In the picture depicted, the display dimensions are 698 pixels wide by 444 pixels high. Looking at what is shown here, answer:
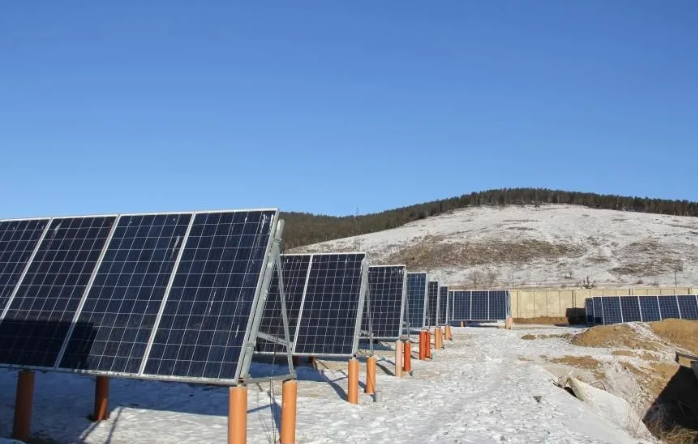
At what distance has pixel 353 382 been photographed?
16.5 meters

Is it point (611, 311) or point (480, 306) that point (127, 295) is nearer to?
point (611, 311)

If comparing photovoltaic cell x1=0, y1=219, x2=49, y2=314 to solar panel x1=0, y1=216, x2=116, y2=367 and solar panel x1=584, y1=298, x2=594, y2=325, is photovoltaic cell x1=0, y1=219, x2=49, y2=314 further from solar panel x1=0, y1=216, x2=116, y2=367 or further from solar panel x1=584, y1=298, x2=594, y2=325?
solar panel x1=584, y1=298, x2=594, y2=325

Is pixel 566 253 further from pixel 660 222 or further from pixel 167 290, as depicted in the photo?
pixel 167 290

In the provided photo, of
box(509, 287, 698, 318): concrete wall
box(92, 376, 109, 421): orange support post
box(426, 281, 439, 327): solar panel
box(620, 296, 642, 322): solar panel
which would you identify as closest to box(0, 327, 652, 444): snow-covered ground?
box(92, 376, 109, 421): orange support post

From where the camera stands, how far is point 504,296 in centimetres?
5950

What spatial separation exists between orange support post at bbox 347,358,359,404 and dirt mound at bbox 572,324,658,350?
2475cm

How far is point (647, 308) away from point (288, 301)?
39.6 m

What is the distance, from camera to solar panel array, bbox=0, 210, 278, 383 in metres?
10.2

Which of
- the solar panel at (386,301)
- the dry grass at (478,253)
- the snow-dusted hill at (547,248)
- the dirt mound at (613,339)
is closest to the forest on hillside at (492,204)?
the snow-dusted hill at (547,248)

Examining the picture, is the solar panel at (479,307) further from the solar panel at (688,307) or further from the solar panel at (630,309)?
the solar panel at (688,307)

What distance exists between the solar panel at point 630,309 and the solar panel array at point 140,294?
Answer: 4568 centimetres

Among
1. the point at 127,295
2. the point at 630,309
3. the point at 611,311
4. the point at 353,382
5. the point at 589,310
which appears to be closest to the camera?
the point at 127,295

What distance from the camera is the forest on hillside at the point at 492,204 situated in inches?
5846

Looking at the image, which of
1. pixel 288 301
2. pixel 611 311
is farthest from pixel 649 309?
pixel 288 301
